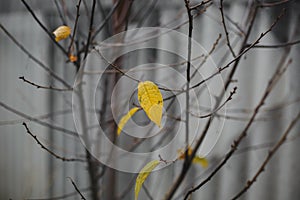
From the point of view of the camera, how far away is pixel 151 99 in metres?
0.31

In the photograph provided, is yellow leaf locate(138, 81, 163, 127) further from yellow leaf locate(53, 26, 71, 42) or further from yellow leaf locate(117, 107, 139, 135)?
yellow leaf locate(53, 26, 71, 42)

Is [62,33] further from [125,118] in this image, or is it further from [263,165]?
[263,165]

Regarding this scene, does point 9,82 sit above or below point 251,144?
above

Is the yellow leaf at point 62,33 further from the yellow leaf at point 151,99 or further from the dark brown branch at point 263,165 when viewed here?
the dark brown branch at point 263,165

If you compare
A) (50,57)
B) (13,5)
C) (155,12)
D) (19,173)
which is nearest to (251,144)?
(155,12)

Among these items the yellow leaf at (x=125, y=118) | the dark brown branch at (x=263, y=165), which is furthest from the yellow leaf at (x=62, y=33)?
the dark brown branch at (x=263, y=165)

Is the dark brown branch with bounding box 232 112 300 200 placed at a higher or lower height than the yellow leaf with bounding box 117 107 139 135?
lower

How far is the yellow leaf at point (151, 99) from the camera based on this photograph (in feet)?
1.01

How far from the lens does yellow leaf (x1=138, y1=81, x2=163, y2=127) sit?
0.31m

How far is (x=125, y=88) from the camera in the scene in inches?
15.0

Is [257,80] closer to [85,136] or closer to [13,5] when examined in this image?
[85,136]

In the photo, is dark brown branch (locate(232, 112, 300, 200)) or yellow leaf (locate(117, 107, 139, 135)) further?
dark brown branch (locate(232, 112, 300, 200))

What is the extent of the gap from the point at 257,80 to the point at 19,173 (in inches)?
44.1

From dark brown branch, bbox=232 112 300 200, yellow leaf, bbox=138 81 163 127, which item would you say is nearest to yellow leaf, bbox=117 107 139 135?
yellow leaf, bbox=138 81 163 127
